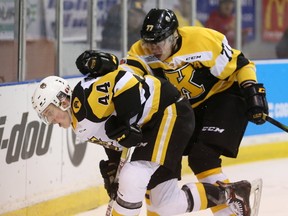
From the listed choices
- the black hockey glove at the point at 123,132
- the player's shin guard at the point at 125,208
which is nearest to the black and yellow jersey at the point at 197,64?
the black hockey glove at the point at 123,132

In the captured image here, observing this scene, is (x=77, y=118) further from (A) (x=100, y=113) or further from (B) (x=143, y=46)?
(B) (x=143, y=46)

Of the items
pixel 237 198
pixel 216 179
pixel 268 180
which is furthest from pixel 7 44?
pixel 268 180

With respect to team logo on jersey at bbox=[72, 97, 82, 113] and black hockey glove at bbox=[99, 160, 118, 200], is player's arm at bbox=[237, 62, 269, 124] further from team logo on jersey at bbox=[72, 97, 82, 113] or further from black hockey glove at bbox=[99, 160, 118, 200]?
team logo on jersey at bbox=[72, 97, 82, 113]

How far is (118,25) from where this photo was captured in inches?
256

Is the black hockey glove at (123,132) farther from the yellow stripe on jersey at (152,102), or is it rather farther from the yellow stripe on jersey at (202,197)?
the yellow stripe on jersey at (202,197)

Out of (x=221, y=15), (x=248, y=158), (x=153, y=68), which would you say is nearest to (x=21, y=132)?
(x=153, y=68)

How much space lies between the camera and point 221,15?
753 centimetres

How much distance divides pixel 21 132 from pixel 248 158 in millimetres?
2594

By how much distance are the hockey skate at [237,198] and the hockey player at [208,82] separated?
0.05 metres

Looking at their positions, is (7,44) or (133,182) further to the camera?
(7,44)

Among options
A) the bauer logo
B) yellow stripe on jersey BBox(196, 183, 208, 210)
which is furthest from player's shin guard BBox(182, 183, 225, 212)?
the bauer logo

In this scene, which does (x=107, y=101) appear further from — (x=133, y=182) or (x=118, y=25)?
(x=118, y=25)

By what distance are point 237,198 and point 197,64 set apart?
25.4 inches

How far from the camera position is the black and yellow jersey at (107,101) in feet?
11.5
